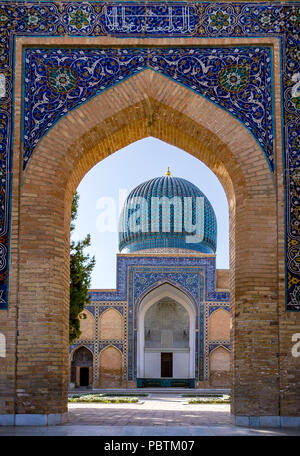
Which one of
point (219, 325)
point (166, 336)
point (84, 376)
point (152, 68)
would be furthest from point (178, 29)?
point (166, 336)

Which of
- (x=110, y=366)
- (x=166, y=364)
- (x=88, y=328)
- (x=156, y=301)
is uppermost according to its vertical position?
(x=156, y=301)

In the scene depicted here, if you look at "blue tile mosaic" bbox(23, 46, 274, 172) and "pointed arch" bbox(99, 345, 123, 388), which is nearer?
"blue tile mosaic" bbox(23, 46, 274, 172)

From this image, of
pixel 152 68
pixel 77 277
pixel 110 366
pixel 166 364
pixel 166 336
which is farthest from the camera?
pixel 166 336

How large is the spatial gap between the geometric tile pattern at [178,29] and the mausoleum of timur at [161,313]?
1158 centimetres

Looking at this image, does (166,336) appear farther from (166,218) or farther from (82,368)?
(166,218)

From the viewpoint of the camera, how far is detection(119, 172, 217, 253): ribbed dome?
19.7m

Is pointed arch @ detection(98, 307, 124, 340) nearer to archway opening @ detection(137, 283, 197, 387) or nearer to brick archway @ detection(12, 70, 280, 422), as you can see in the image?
archway opening @ detection(137, 283, 197, 387)

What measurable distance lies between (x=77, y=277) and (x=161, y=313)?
1093cm

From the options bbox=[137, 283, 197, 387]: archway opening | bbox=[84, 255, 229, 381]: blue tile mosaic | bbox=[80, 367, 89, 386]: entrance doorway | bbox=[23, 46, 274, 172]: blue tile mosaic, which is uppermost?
bbox=[23, 46, 274, 172]: blue tile mosaic

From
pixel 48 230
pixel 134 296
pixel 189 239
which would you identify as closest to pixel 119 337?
pixel 134 296

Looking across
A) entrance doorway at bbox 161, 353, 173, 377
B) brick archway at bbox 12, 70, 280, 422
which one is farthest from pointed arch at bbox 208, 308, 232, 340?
brick archway at bbox 12, 70, 280, 422

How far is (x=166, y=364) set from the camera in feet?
64.6

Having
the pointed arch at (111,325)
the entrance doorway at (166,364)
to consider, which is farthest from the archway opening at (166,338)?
the pointed arch at (111,325)

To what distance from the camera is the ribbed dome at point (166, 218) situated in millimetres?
19688
